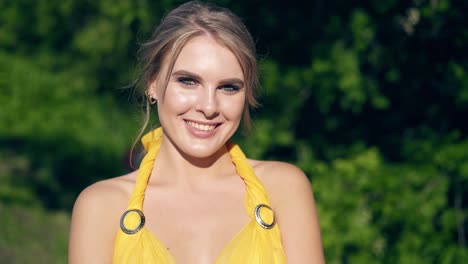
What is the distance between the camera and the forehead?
327 cm

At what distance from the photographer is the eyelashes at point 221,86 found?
130 inches

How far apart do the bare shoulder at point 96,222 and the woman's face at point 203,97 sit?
30cm

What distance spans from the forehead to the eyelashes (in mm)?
36

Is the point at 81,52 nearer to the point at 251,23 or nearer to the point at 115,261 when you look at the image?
the point at 251,23

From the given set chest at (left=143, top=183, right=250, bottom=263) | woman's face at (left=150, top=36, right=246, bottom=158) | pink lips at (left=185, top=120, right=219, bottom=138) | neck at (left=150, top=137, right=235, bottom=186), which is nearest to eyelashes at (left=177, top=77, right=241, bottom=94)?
woman's face at (left=150, top=36, right=246, bottom=158)

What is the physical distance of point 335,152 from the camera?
6.04 metres

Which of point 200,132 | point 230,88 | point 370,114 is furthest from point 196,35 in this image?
point 370,114

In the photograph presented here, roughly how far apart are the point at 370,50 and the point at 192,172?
8.37 feet

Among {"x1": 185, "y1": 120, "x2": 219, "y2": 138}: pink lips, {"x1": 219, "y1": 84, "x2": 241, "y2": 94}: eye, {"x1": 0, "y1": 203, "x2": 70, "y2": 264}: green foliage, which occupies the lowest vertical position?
{"x1": 0, "y1": 203, "x2": 70, "y2": 264}: green foliage

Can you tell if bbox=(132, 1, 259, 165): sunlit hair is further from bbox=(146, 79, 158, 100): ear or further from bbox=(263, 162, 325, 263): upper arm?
bbox=(263, 162, 325, 263): upper arm

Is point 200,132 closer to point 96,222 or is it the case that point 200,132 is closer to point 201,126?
point 201,126

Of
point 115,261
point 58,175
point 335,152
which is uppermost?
point 115,261

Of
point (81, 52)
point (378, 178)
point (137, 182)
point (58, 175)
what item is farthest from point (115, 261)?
point (81, 52)

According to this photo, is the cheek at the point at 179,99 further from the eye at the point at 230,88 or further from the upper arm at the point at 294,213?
the upper arm at the point at 294,213
